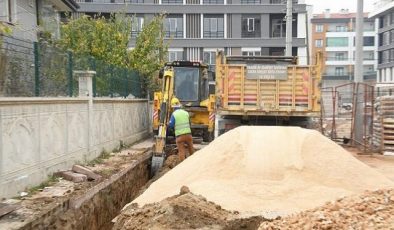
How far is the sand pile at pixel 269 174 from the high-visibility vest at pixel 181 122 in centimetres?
230

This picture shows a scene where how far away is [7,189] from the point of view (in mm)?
8141

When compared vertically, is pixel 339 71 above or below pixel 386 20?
below

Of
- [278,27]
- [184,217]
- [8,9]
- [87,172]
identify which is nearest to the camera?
[184,217]

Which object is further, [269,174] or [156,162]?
[156,162]

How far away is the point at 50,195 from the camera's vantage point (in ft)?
29.0

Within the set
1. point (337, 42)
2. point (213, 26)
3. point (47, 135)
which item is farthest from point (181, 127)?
point (337, 42)

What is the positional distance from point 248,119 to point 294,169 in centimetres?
578

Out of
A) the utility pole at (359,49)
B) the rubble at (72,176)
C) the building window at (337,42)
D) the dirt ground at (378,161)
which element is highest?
the building window at (337,42)

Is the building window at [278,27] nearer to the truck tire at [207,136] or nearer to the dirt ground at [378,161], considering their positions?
the truck tire at [207,136]

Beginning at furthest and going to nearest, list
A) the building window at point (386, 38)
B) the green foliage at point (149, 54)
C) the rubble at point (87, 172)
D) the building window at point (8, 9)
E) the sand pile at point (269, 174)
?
the building window at point (386, 38) → the green foliage at point (149, 54) → the building window at point (8, 9) → the rubble at point (87, 172) → the sand pile at point (269, 174)

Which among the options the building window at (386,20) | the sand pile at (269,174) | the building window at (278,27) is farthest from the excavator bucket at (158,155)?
the building window at (386,20)

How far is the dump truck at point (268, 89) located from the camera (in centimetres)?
1403

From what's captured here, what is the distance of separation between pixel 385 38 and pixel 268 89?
62497 mm

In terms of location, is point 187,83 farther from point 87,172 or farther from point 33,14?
point 87,172
